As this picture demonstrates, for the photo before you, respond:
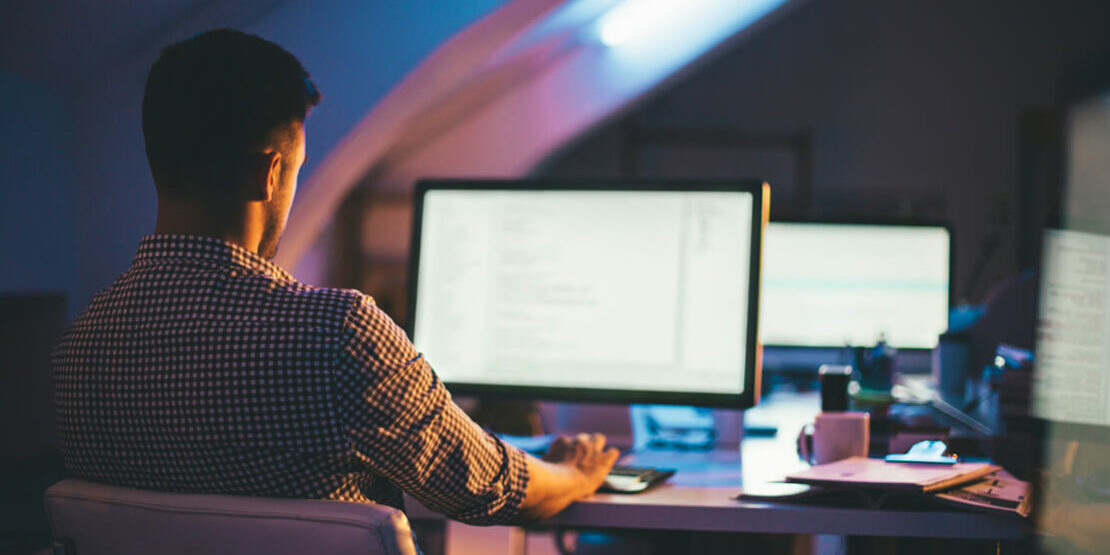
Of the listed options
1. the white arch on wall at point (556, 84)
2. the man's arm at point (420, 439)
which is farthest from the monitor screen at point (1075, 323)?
the white arch on wall at point (556, 84)

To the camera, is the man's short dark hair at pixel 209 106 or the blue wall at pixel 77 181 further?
the blue wall at pixel 77 181

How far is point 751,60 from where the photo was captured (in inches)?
234

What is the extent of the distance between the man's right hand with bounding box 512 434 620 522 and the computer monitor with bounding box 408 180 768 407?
164 mm

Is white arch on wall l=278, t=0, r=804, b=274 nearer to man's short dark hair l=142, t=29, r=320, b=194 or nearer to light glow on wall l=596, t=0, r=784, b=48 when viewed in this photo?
light glow on wall l=596, t=0, r=784, b=48

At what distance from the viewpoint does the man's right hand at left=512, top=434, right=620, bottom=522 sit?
1008 millimetres

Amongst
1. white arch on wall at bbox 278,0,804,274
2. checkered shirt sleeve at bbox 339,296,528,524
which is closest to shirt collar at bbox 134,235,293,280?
checkered shirt sleeve at bbox 339,296,528,524

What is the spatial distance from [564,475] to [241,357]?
44 centimetres

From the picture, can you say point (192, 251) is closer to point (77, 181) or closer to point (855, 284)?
point (77, 181)

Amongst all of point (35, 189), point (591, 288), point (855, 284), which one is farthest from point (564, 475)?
point (855, 284)

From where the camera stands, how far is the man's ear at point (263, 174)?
0.91 m

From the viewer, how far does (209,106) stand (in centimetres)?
88

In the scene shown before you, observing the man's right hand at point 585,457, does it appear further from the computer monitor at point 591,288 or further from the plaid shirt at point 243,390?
the plaid shirt at point 243,390

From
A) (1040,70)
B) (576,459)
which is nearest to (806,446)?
(576,459)

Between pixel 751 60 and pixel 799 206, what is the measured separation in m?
1.07
